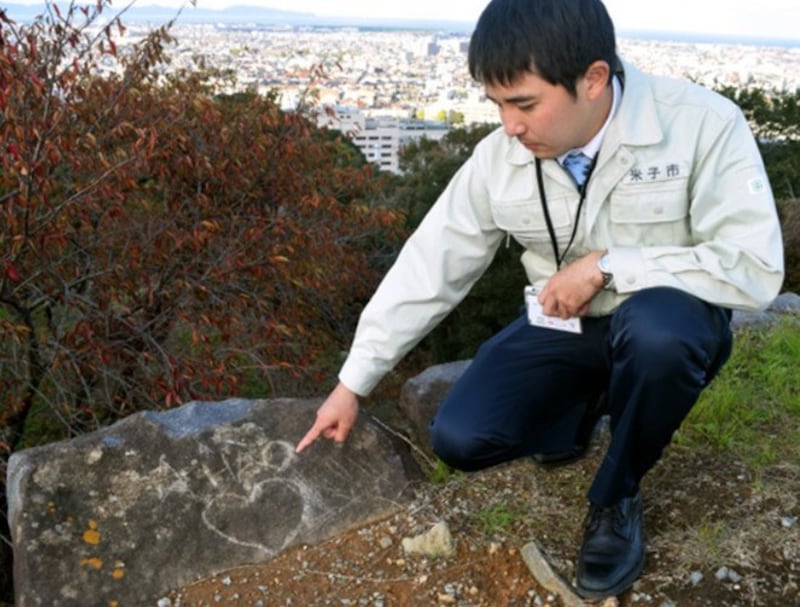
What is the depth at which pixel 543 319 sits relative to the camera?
86.2 inches

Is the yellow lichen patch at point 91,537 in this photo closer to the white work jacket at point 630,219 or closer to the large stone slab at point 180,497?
the large stone slab at point 180,497

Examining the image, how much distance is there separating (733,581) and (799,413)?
1106 mm

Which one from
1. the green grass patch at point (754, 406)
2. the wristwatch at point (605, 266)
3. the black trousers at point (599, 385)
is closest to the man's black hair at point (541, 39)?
the wristwatch at point (605, 266)

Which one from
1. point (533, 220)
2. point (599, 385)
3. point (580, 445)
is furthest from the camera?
point (580, 445)

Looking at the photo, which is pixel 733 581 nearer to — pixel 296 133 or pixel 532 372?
pixel 532 372

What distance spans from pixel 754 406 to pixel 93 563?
2110 mm

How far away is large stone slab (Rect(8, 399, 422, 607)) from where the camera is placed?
7.34ft

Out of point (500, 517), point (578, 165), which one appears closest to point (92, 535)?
point (500, 517)

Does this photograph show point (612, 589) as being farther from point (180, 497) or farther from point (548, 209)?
point (180, 497)

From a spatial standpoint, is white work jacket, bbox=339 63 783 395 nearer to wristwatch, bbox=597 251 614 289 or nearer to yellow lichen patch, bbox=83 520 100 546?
wristwatch, bbox=597 251 614 289

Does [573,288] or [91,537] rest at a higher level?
[573,288]

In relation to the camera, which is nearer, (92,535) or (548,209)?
(548,209)

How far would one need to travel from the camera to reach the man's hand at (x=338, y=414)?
7.60 ft

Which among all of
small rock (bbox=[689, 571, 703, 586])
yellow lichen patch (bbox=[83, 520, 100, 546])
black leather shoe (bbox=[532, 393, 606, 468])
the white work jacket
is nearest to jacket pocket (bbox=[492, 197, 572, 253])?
the white work jacket
